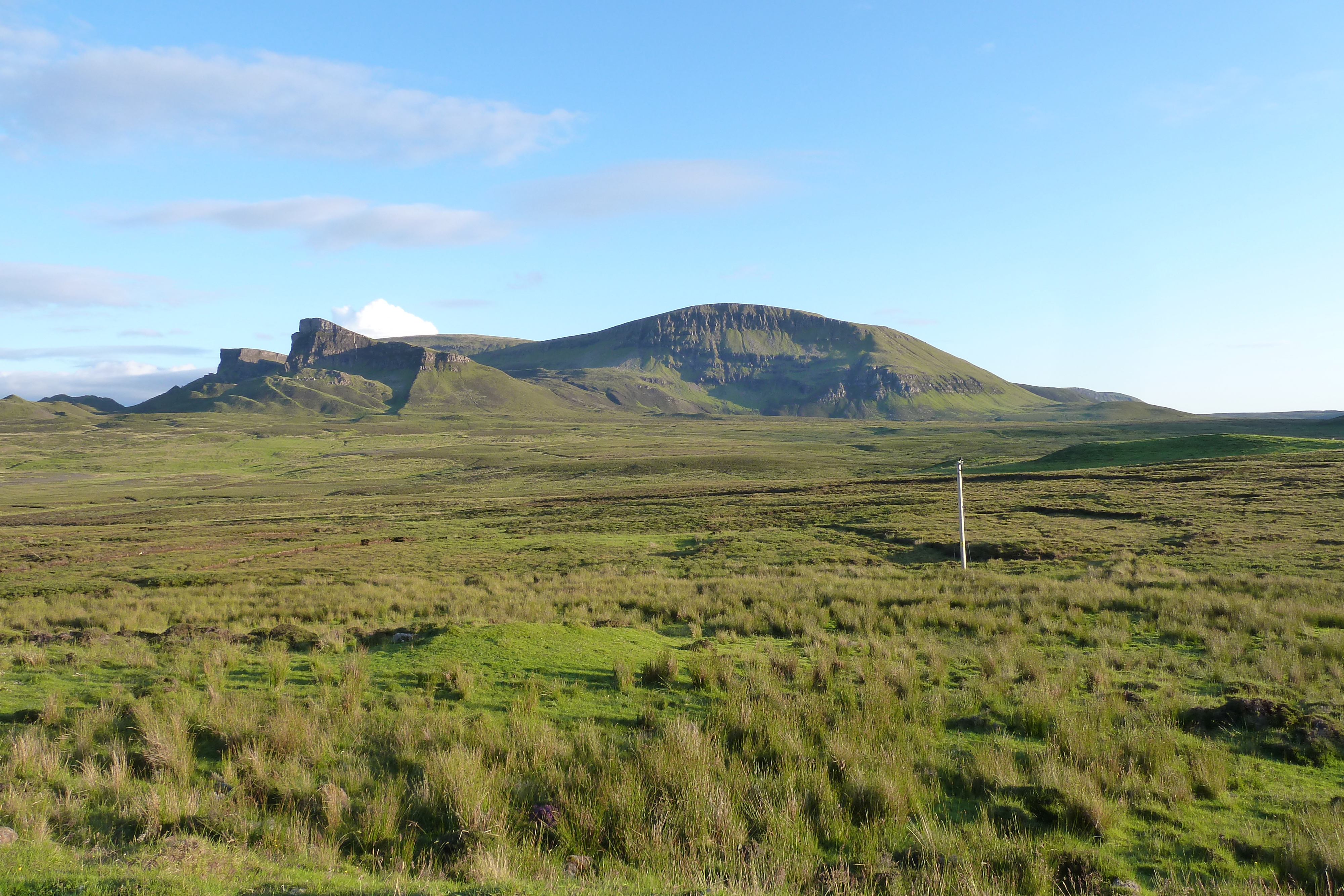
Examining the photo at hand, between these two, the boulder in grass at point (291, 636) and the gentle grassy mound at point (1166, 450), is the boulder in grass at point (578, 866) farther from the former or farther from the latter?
the gentle grassy mound at point (1166, 450)

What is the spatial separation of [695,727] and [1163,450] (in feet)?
282

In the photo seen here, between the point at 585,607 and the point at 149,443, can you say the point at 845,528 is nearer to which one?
the point at 585,607

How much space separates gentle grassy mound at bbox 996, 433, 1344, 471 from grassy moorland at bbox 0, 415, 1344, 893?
51.1m

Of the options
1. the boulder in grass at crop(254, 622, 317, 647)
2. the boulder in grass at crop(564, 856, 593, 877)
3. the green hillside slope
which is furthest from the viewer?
the green hillside slope

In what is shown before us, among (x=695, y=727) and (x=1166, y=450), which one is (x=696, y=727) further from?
(x=1166, y=450)

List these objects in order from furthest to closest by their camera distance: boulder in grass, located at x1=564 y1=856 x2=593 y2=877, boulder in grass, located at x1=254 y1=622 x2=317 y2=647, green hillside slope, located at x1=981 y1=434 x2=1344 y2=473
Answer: green hillside slope, located at x1=981 y1=434 x2=1344 y2=473 → boulder in grass, located at x1=254 y1=622 x2=317 y2=647 → boulder in grass, located at x1=564 y1=856 x2=593 y2=877

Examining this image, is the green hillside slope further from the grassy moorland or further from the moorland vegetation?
the moorland vegetation

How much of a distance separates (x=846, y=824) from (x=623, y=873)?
191 centimetres

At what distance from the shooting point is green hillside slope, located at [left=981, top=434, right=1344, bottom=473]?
69.6m

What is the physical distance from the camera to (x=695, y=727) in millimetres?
7262

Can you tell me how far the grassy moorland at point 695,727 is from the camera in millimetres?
5219

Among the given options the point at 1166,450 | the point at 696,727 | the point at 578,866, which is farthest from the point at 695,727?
the point at 1166,450

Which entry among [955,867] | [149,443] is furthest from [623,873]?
[149,443]

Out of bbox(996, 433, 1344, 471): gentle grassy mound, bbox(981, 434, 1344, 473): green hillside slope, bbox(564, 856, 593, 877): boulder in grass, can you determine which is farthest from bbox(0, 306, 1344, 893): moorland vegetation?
bbox(996, 433, 1344, 471): gentle grassy mound
